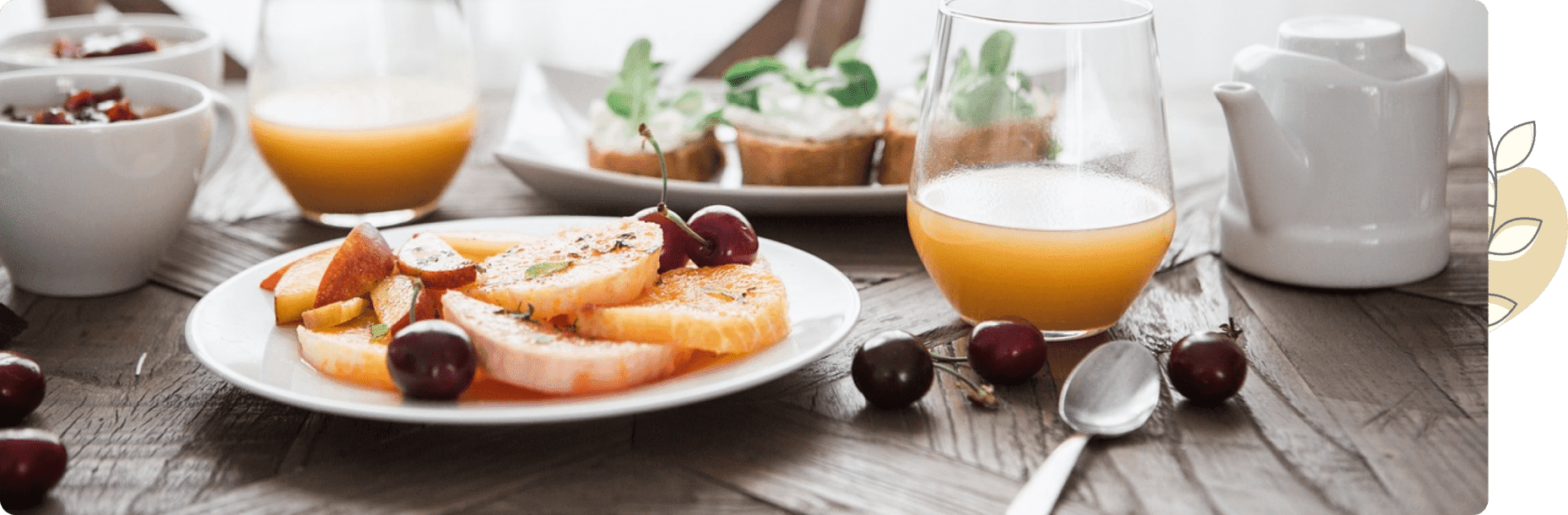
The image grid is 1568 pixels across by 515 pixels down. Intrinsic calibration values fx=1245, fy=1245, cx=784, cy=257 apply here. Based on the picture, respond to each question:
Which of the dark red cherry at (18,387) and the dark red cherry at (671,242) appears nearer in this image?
the dark red cherry at (18,387)

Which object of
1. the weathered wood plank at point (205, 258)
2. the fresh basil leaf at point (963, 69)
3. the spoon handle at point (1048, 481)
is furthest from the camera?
the weathered wood plank at point (205, 258)

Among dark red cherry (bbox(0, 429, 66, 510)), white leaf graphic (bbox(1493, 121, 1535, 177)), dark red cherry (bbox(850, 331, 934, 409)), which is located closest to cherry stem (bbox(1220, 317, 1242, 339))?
dark red cherry (bbox(850, 331, 934, 409))

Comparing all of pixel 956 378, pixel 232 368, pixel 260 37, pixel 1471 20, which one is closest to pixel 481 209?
pixel 260 37

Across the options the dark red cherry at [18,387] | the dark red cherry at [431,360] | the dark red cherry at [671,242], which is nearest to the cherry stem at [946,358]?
the dark red cherry at [671,242]

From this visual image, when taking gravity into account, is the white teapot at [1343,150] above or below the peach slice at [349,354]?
above

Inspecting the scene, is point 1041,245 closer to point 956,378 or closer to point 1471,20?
point 956,378

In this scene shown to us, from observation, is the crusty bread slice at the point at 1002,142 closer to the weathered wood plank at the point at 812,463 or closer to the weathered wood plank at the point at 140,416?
the weathered wood plank at the point at 812,463

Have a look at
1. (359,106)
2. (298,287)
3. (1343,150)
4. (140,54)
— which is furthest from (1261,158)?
(140,54)

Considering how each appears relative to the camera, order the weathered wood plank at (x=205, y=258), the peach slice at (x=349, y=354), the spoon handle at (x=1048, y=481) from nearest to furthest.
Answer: the spoon handle at (x=1048, y=481) → the peach slice at (x=349, y=354) → the weathered wood plank at (x=205, y=258)
